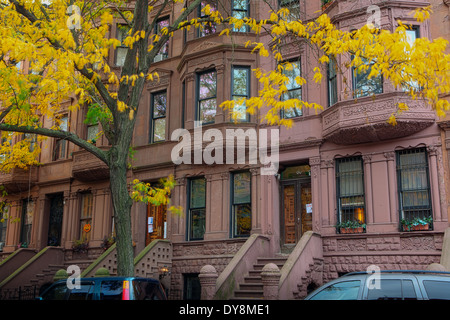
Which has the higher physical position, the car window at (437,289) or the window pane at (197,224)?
the window pane at (197,224)

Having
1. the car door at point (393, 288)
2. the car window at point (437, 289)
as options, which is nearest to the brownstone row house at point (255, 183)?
the car door at point (393, 288)

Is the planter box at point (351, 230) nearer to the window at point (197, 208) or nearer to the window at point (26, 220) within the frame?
the window at point (197, 208)

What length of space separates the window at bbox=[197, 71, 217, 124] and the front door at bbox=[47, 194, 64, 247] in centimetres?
965

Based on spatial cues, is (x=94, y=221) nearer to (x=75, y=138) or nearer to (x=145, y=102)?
(x=145, y=102)

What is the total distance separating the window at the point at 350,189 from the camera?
16938mm

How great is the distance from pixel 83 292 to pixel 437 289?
23.5ft

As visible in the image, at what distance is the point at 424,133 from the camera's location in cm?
1591

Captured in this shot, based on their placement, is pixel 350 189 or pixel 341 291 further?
pixel 350 189

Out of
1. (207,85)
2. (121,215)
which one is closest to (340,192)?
(207,85)

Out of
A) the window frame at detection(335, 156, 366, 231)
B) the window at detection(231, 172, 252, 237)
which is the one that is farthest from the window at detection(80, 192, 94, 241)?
the window frame at detection(335, 156, 366, 231)

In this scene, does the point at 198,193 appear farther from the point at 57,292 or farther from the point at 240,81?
the point at 57,292

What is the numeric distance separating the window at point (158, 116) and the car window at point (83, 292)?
39.5 feet

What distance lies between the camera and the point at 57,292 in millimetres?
11219
